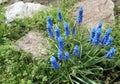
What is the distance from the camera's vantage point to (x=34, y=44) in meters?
4.28

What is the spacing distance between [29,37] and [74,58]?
0.99 m

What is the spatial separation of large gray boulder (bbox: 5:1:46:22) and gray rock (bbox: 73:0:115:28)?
26.9 inches

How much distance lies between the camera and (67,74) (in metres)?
3.68

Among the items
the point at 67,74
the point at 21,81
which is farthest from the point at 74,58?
the point at 21,81

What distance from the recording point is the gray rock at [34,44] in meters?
4.06

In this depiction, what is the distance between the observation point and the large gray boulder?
16.6ft

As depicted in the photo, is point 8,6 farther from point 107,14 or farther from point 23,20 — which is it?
point 107,14

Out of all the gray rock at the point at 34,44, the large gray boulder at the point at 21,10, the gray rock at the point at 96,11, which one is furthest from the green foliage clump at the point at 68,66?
the large gray boulder at the point at 21,10

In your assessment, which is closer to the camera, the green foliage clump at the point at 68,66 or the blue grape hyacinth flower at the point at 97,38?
the blue grape hyacinth flower at the point at 97,38

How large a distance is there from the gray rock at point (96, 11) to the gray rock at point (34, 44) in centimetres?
71

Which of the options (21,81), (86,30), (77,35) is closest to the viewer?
(21,81)

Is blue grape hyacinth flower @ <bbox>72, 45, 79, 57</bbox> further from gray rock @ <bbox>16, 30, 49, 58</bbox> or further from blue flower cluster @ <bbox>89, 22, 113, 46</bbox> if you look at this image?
gray rock @ <bbox>16, 30, 49, 58</bbox>

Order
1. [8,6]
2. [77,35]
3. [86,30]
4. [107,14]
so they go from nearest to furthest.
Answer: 1. [77,35]
2. [86,30]
3. [107,14]
4. [8,6]

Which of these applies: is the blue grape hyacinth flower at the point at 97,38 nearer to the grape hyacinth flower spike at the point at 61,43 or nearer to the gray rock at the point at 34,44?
the grape hyacinth flower spike at the point at 61,43
